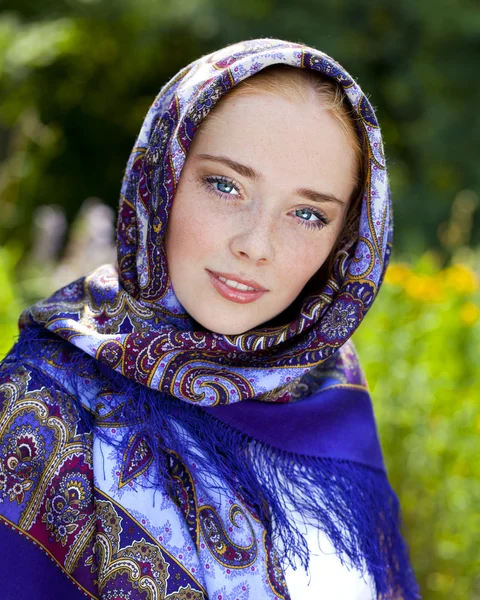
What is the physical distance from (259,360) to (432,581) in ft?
4.99

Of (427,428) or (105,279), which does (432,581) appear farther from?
(105,279)

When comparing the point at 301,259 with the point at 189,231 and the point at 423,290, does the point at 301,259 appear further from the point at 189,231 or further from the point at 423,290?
the point at 423,290

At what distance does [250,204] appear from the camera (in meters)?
1.43

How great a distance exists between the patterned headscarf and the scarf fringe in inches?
2.2

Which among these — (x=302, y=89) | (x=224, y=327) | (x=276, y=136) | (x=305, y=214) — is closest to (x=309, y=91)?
(x=302, y=89)

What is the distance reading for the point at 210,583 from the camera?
138cm

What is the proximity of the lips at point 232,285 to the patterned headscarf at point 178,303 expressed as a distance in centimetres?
9

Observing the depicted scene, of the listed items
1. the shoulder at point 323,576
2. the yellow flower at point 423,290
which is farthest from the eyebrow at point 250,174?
the yellow flower at point 423,290

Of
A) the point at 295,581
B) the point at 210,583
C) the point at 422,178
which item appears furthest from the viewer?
the point at 422,178

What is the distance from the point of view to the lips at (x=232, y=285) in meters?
1.44

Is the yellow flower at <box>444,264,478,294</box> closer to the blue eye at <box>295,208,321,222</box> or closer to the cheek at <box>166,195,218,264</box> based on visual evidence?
the blue eye at <box>295,208,321,222</box>

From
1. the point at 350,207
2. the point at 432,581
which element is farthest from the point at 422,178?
the point at 350,207

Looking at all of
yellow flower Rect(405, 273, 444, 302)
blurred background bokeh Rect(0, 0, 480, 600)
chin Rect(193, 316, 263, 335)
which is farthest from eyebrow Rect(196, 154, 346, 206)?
blurred background bokeh Rect(0, 0, 480, 600)

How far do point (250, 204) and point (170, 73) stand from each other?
19.4ft
